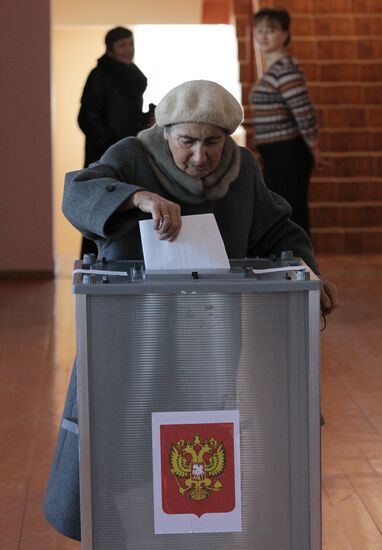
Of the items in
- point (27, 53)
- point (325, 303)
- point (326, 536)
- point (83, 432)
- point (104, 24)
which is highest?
point (104, 24)

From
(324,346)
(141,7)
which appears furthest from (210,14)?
(324,346)

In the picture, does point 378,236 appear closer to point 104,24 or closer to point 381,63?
point 381,63

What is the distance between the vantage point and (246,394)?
1.98m

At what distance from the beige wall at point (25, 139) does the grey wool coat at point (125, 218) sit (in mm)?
5128

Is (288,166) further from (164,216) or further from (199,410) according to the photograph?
(199,410)

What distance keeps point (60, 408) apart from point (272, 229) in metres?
2.01

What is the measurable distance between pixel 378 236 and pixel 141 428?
23.6ft

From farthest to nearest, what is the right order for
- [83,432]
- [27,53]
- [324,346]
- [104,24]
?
[104,24] < [27,53] < [324,346] < [83,432]

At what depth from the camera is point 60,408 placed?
14.5 feet

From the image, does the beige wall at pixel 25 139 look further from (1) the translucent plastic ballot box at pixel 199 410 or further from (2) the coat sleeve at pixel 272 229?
(1) the translucent plastic ballot box at pixel 199 410

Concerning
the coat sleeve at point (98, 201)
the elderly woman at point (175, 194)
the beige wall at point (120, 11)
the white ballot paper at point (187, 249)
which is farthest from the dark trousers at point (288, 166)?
the beige wall at point (120, 11)

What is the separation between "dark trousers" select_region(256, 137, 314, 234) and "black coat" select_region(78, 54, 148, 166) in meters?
0.78

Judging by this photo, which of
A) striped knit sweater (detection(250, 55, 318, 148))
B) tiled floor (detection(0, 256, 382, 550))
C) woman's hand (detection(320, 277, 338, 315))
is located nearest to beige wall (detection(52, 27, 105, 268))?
tiled floor (detection(0, 256, 382, 550))

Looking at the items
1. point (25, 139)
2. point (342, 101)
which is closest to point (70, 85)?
point (342, 101)
